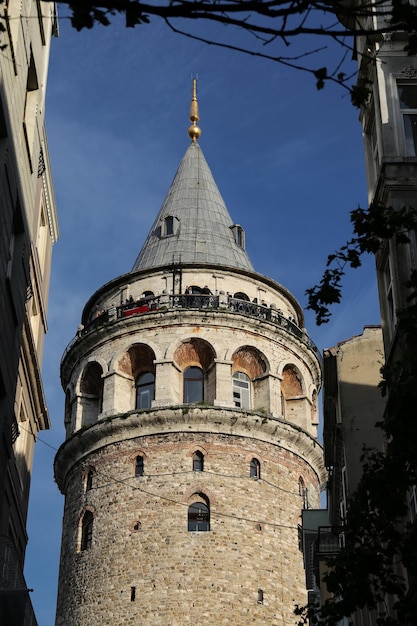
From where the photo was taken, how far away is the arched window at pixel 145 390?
3869 centimetres

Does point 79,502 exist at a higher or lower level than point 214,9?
higher

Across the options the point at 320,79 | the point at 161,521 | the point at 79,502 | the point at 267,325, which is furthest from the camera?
the point at 267,325

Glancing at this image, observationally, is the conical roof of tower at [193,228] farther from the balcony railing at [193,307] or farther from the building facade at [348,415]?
the building facade at [348,415]

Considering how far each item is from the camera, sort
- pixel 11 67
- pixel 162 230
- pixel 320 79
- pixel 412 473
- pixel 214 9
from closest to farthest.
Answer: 1. pixel 214 9
2. pixel 320 79
3. pixel 412 473
4. pixel 11 67
5. pixel 162 230

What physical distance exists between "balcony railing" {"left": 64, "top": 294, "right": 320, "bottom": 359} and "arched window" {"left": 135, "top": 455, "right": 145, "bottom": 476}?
5.72 meters

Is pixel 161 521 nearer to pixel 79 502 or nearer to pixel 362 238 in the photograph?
pixel 79 502

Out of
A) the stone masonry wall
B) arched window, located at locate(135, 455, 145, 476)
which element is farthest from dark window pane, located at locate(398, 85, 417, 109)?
arched window, located at locate(135, 455, 145, 476)

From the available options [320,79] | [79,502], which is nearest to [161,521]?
[79,502]

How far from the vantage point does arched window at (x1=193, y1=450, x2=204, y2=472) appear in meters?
36.2

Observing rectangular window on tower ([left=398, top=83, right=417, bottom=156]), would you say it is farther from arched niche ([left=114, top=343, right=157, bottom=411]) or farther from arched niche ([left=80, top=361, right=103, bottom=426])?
arched niche ([left=80, top=361, right=103, bottom=426])

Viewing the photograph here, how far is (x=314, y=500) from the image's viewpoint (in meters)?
38.4

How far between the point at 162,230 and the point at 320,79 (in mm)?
35948

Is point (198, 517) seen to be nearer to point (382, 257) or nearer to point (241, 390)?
point (241, 390)

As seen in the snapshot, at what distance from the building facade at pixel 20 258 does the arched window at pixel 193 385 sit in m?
18.3
